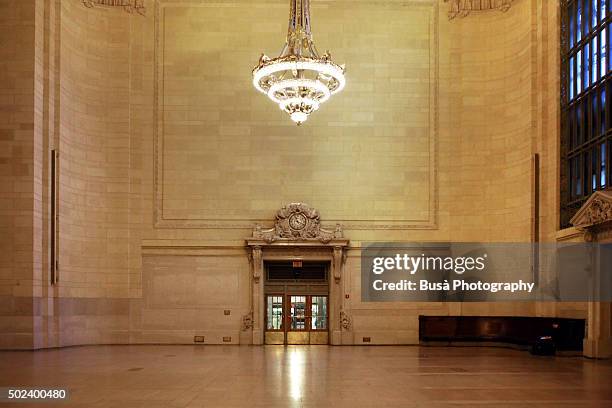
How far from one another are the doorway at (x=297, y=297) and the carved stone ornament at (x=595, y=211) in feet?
26.5

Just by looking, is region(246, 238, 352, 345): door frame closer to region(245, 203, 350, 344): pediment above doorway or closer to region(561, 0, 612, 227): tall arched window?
region(245, 203, 350, 344): pediment above doorway

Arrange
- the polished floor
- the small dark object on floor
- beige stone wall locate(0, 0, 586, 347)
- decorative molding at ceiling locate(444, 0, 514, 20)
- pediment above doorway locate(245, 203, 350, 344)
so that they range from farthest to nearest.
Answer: decorative molding at ceiling locate(444, 0, 514, 20), pediment above doorway locate(245, 203, 350, 344), beige stone wall locate(0, 0, 586, 347), the small dark object on floor, the polished floor

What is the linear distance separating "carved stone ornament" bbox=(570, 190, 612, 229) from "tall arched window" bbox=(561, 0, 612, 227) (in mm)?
742

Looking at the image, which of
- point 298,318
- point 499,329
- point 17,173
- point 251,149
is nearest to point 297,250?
point 298,318

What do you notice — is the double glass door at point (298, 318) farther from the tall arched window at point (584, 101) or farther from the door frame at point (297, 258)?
the tall arched window at point (584, 101)

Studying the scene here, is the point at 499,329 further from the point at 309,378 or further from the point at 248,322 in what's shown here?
the point at 309,378

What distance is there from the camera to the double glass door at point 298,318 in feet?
75.1

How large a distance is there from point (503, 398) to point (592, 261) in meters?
7.75

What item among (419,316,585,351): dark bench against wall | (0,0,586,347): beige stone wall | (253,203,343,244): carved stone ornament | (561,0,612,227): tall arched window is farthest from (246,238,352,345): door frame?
(561,0,612,227): tall arched window

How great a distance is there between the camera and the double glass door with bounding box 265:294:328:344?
901 inches

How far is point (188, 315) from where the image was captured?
74.0 feet

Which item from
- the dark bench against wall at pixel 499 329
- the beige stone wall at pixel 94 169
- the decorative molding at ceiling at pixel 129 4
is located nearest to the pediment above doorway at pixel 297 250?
the dark bench against wall at pixel 499 329

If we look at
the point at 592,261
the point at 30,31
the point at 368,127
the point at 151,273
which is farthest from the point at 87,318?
the point at 592,261

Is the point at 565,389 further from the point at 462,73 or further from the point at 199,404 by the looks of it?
the point at 462,73
